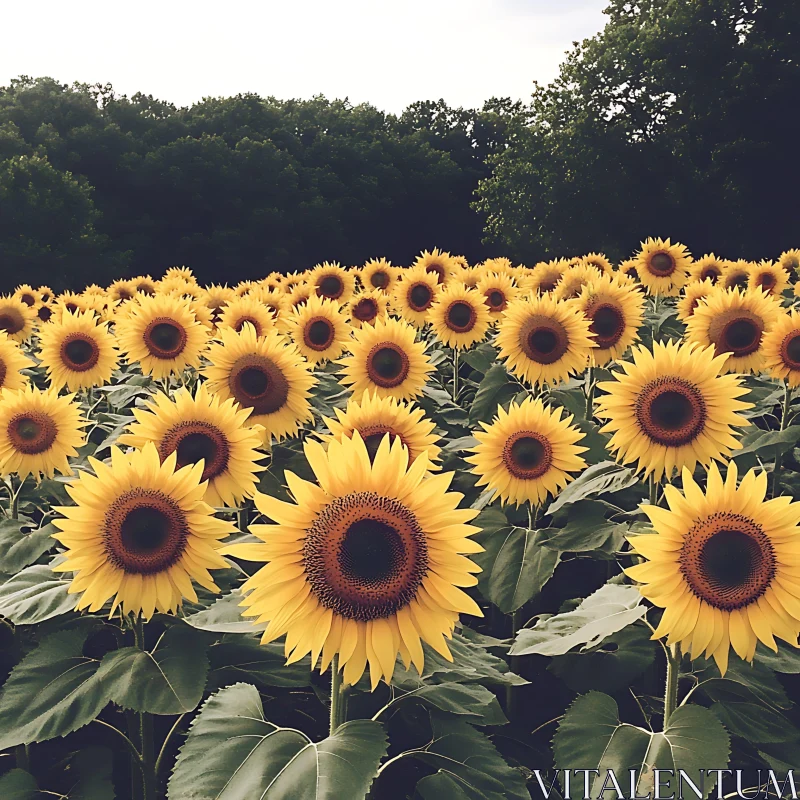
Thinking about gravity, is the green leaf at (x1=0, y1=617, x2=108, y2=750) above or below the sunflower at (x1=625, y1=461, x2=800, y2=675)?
below

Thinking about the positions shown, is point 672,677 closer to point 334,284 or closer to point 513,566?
point 513,566

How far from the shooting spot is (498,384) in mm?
6344

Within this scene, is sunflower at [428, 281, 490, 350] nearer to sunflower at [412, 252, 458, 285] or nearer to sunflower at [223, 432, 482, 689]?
sunflower at [412, 252, 458, 285]

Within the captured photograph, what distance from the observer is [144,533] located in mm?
2758

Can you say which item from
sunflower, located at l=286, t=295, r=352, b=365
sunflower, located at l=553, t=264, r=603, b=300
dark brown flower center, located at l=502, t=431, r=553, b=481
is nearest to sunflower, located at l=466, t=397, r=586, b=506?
dark brown flower center, located at l=502, t=431, r=553, b=481

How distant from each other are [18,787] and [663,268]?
913 centimetres

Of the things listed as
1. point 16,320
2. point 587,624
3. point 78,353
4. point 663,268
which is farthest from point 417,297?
point 587,624

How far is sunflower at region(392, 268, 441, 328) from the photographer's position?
8.90 metres

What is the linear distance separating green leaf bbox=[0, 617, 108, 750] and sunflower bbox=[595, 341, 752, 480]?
256cm

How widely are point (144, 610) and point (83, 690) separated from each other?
326mm

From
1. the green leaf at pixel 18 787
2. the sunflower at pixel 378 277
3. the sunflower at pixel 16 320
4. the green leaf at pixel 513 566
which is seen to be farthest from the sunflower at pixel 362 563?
the sunflower at pixel 378 277

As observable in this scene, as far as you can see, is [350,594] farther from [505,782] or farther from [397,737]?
[397,737]

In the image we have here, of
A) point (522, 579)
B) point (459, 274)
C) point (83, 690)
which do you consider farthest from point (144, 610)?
point (459, 274)

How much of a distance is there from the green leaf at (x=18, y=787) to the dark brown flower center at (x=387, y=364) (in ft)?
10.7
